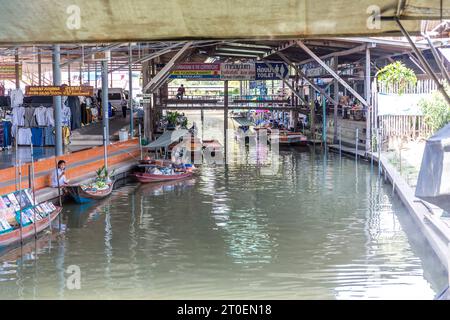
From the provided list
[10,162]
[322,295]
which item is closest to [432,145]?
[322,295]

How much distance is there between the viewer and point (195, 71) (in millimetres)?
43594

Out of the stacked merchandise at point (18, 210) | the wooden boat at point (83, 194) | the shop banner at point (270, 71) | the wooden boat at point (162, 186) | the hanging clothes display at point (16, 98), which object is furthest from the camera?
the shop banner at point (270, 71)

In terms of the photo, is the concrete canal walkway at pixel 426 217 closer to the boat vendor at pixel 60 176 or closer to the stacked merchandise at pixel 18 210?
the stacked merchandise at pixel 18 210

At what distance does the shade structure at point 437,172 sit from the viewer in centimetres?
814

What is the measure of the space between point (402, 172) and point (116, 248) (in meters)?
12.5

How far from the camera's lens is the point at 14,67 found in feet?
133

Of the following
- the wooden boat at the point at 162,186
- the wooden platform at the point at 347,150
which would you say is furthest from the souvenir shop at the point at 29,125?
the wooden platform at the point at 347,150

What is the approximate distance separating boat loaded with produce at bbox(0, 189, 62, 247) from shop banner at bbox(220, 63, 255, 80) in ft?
91.2

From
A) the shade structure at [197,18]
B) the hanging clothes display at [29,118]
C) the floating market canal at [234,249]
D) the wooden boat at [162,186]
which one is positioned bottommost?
the floating market canal at [234,249]

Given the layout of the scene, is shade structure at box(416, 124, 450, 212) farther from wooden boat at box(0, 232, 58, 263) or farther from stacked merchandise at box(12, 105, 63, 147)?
stacked merchandise at box(12, 105, 63, 147)

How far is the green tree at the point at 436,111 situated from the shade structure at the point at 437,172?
1610 cm

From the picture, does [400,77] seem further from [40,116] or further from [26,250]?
[26,250]

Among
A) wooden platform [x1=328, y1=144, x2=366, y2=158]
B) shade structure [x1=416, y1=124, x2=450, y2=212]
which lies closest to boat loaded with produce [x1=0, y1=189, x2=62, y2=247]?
shade structure [x1=416, y1=124, x2=450, y2=212]
